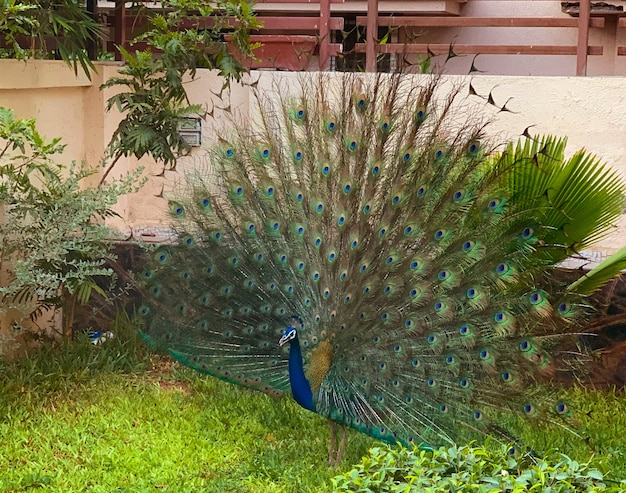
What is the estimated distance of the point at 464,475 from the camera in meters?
3.57

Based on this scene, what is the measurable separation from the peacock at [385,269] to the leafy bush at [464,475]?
3.42ft

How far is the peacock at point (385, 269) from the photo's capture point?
16.3 feet

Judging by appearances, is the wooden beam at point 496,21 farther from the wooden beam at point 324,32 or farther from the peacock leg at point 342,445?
the peacock leg at point 342,445

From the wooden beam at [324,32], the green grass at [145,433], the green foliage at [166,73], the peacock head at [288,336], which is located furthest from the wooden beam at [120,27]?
the peacock head at [288,336]

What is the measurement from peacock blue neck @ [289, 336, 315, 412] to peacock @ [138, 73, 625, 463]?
0.04 feet

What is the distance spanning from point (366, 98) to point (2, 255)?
7.62ft

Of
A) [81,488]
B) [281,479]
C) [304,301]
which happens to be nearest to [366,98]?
[304,301]

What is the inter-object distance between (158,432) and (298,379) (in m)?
1.14

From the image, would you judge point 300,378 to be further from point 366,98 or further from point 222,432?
point 366,98

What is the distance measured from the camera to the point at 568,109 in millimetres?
7254

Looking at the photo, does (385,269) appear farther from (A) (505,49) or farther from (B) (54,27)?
(A) (505,49)

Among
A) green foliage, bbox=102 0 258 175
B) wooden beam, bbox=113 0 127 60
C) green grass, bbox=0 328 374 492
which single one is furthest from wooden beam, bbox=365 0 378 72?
green grass, bbox=0 328 374 492

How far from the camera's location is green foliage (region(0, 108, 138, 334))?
582cm

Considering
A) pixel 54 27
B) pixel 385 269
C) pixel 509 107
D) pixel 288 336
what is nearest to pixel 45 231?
pixel 54 27
